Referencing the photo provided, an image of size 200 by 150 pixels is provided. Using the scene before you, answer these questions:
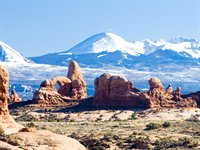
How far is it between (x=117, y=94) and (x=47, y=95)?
38.7ft

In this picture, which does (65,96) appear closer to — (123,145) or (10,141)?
(123,145)

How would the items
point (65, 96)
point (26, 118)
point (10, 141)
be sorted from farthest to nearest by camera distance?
point (65, 96) < point (26, 118) < point (10, 141)

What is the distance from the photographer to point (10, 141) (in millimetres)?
26969

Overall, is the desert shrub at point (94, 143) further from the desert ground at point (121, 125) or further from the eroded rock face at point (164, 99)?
the eroded rock face at point (164, 99)

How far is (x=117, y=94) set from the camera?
97.7 metres

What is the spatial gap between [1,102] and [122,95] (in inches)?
2079

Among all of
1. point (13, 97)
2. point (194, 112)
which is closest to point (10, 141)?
point (194, 112)

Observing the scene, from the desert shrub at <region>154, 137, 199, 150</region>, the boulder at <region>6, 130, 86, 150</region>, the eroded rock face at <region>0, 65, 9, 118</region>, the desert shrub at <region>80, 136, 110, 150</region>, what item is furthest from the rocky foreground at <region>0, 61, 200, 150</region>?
the boulder at <region>6, 130, 86, 150</region>

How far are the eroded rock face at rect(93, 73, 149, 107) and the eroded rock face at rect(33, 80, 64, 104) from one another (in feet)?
24.2

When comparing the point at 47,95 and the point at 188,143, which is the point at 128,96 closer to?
the point at 47,95

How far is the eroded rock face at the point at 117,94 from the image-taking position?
96812 millimetres

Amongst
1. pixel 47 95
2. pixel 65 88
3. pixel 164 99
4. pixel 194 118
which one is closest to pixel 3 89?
pixel 194 118

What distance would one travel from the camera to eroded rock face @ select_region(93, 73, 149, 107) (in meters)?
96.8

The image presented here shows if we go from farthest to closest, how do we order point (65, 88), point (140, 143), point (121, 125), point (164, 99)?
point (65, 88) → point (164, 99) → point (121, 125) → point (140, 143)
